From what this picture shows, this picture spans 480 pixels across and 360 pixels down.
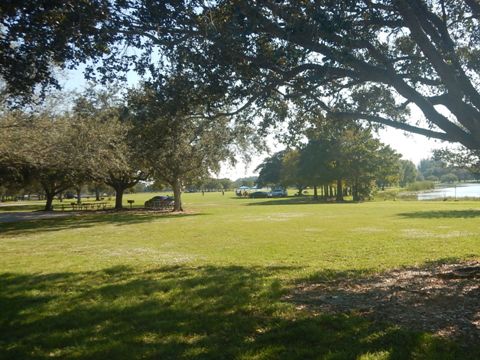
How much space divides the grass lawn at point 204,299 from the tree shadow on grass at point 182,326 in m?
0.02

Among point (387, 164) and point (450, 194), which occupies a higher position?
point (387, 164)

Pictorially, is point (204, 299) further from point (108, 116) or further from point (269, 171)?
point (269, 171)

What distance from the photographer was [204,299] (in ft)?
24.1

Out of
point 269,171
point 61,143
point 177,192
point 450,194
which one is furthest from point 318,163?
point 269,171

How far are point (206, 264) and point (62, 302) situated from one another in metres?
4.43

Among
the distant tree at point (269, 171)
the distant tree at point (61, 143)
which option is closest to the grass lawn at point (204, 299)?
the distant tree at point (61, 143)

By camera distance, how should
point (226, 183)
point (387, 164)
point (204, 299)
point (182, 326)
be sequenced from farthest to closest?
point (226, 183), point (387, 164), point (204, 299), point (182, 326)

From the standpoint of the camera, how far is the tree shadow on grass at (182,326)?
16.0 feet

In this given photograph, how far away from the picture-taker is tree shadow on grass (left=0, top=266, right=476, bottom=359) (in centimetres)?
488

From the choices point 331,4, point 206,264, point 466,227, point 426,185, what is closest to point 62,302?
point 206,264

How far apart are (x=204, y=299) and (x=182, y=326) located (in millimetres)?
1520

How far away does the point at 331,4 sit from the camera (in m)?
7.18

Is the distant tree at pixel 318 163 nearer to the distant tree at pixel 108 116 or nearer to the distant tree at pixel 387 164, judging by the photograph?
the distant tree at pixel 387 164

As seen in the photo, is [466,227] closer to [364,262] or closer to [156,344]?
[364,262]
